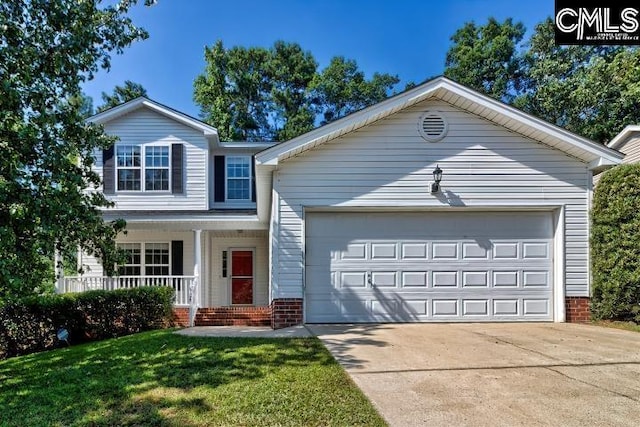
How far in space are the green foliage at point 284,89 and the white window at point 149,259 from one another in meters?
12.7

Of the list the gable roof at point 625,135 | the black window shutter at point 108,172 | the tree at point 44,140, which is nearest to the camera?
the tree at point 44,140

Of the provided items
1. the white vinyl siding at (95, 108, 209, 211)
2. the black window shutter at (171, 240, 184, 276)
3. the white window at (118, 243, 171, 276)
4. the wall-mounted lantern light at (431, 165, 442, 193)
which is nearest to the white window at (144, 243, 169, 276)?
the white window at (118, 243, 171, 276)

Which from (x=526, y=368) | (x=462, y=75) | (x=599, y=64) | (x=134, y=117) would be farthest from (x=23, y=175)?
(x=462, y=75)

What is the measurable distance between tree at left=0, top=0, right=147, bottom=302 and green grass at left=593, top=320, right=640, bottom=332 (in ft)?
A: 29.7

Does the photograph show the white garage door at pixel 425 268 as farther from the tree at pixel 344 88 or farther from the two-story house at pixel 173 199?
the tree at pixel 344 88

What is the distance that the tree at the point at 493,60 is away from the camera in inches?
940

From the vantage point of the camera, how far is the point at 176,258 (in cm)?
1234

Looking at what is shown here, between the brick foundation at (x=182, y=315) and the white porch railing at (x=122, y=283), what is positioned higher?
the white porch railing at (x=122, y=283)

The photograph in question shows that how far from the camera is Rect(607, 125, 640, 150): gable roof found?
12812 mm

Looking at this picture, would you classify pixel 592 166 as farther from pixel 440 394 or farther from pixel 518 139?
pixel 440 394

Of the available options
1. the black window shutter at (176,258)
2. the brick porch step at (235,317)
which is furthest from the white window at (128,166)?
the brick porch step at (235,317)

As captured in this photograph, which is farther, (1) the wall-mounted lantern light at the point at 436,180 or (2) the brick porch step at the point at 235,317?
(2) the brick porch step at the point at 235,317

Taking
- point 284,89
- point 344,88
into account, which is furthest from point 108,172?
point 344,88

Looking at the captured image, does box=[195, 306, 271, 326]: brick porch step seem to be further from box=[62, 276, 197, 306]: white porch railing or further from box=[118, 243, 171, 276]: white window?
box=[118, 243, 171, 276]: white window
